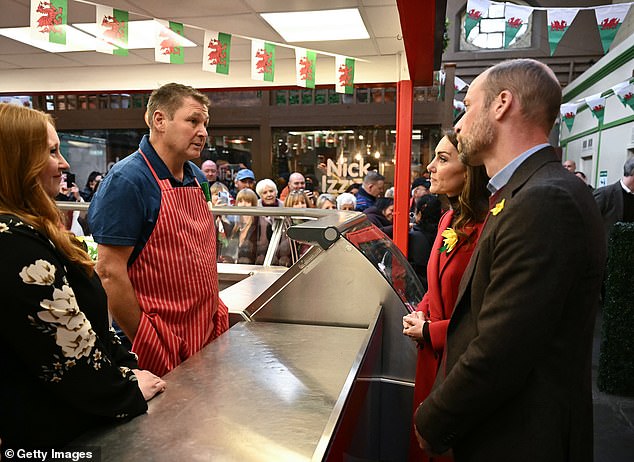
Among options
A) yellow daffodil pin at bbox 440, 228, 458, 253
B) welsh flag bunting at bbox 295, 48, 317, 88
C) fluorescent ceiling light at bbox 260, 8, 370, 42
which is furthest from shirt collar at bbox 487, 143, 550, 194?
welsh flag bunting at bbox 295, 48, 317, 88

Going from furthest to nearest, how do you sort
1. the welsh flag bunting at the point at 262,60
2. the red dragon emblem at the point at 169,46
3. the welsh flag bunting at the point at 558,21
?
the welsh flag bunting at the point at 558,21 → the welsh flag bunting at the point at 262,60 → the red dragon emblem at the point at 169,46

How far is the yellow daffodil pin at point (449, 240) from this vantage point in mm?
1700

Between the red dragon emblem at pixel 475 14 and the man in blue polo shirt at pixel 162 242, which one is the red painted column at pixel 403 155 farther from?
the man in blue polo shirt at pixel 162 242

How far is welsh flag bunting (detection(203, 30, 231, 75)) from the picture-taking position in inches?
183

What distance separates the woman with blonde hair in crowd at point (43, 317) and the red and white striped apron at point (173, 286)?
0.55 m

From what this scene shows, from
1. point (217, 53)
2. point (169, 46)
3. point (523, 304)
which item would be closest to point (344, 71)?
point (217, 53)

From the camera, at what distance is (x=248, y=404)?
1169 mm

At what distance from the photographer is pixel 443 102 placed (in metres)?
8.30

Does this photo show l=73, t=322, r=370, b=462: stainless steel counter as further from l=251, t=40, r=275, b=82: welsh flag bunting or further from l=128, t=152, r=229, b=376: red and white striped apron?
l=251, t=40, r=275, b=82: welsh flag bunting

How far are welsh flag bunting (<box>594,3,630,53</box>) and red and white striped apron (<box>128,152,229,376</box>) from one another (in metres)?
5.68

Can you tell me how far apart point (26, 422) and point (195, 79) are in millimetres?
6367

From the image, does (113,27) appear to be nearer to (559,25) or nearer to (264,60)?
(264,60)

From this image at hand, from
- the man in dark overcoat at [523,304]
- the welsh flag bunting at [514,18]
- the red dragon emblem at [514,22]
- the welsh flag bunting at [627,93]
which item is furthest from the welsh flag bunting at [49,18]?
the welsh flag bunting at [627,93]

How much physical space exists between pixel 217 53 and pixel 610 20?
4.52 m
